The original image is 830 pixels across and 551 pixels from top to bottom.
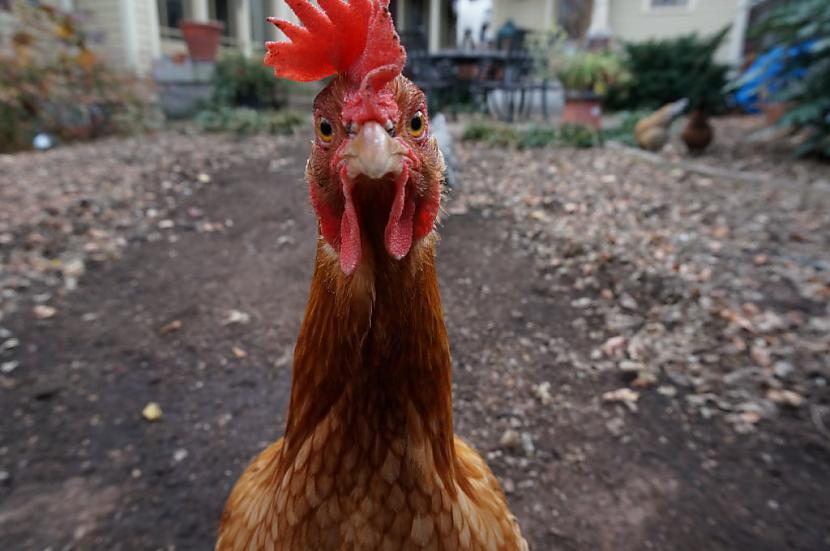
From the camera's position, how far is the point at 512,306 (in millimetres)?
3662

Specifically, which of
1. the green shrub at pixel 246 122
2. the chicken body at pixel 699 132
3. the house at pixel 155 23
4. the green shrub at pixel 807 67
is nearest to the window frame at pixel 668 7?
the house at pixel 155 23

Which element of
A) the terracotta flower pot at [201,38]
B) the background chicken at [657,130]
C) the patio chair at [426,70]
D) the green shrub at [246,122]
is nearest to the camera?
the background chicken at [657,130]

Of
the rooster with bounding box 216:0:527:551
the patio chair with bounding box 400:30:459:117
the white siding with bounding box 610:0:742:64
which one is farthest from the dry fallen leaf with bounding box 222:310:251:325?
the white siding with bounding box 610:0:742:64

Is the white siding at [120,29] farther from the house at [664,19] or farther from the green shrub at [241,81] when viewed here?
the house at [664,19]

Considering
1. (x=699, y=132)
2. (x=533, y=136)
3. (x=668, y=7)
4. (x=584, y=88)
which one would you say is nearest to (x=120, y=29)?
(x=533, y=136)

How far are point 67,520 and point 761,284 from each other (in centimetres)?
430

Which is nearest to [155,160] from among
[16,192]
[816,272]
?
[16,192]

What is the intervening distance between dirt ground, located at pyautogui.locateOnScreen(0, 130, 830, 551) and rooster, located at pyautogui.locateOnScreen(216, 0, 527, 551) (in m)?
1.20

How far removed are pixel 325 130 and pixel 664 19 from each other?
1882 centimetres

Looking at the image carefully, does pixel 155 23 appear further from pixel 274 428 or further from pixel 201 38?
pixel 274 428

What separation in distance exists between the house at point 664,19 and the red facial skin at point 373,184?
16397 millimetres

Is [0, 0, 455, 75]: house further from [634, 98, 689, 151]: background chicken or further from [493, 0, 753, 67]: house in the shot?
[493, 0, 753, 67]: house

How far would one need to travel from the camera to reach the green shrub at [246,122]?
8.36m

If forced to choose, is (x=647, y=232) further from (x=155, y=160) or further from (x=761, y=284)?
(x=155, y=160)
